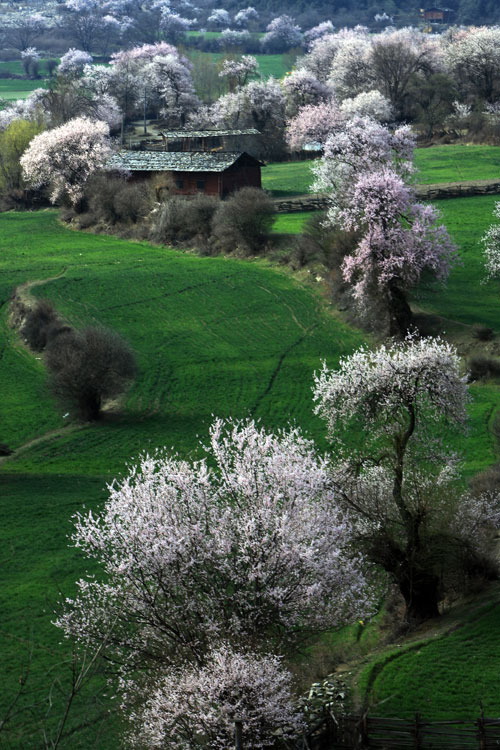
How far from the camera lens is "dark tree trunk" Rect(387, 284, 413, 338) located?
56156mm

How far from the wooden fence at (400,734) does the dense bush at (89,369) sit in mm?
30628

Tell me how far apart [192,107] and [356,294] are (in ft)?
308

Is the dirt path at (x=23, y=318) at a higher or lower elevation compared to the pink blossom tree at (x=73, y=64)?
lower

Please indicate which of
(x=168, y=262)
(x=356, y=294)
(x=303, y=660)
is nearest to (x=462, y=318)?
(x=356, y=294)

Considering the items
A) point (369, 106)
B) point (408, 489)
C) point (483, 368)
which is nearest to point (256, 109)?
point (369, 106)

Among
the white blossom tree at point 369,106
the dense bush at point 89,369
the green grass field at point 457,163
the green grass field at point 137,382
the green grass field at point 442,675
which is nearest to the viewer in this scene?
the green grass field at point 442,675

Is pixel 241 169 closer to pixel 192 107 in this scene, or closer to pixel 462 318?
pixel 462 318

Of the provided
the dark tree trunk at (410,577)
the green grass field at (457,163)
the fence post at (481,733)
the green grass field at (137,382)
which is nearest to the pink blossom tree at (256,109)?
the green grass field at (457,163)

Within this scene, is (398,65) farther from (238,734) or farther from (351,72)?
(238,734)

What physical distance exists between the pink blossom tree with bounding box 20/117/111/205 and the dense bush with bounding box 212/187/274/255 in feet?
76.9

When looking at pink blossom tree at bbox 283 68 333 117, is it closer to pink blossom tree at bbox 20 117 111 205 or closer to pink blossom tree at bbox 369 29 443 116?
pink blossom tree at bbox 369 29 443 116

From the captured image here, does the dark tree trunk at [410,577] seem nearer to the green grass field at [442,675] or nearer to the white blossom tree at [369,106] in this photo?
the green grass field at [442,675]

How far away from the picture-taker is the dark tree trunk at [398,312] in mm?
56156

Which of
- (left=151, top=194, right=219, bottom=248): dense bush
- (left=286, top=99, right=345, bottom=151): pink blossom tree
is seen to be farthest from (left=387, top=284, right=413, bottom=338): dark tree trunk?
(left=286, top=99, right=345, bottom=151): pink blossom tree
